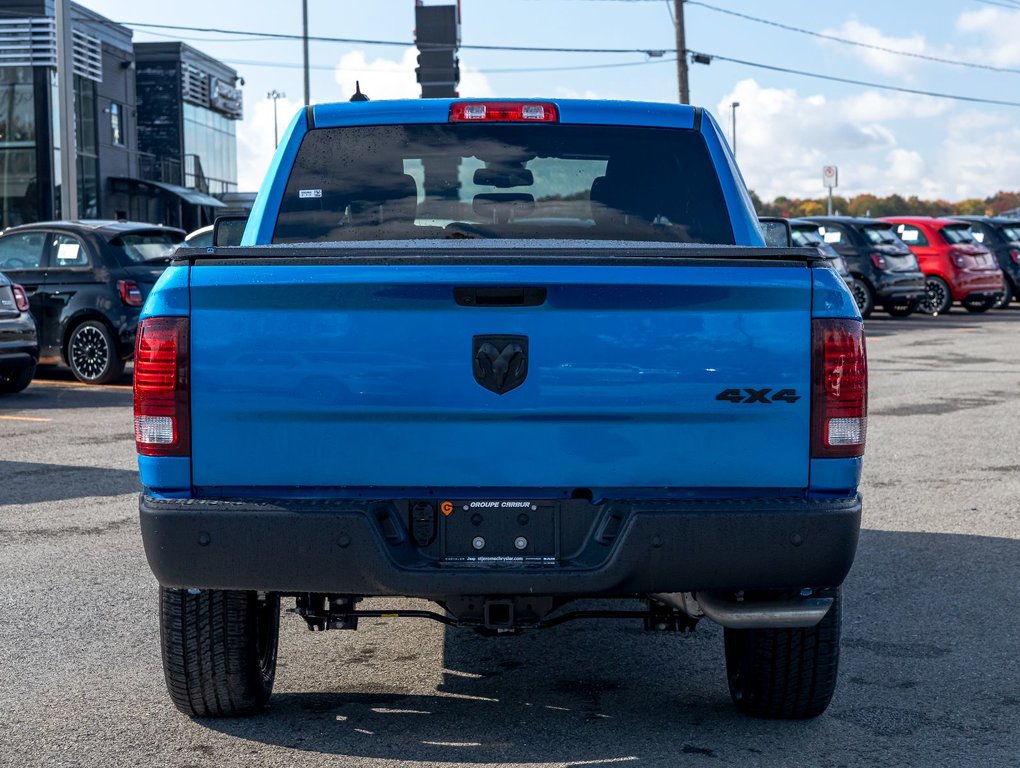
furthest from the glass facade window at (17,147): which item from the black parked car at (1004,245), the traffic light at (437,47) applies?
the traffic light at (437,47)

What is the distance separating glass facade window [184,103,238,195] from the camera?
176 feet

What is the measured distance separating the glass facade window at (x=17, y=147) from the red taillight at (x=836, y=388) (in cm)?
3771

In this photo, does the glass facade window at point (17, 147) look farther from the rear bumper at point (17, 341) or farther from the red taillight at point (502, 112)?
the red taillight at point (502, 112)

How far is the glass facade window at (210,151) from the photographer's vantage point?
53500 millimetres

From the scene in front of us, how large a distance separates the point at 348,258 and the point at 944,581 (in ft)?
12.7

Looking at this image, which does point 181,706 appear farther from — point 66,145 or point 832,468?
point 66,145

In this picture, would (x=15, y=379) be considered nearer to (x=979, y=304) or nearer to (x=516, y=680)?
(x=516, y=680)

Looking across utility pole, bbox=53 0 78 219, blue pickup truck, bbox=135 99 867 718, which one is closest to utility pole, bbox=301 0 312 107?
utility pole, bbox=53 0 78 219

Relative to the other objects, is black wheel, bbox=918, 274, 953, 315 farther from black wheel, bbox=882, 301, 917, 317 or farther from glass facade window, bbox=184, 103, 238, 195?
glass facade window, bbox=184, 103, 238, 195

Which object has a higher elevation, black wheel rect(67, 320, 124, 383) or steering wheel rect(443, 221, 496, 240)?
steering wheel rect(443, 221, 496, 240)

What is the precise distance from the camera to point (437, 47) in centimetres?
1750

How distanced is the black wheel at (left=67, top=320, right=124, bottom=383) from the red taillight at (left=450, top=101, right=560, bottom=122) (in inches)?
419

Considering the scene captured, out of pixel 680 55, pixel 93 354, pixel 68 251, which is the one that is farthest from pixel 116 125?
pixel 93 354

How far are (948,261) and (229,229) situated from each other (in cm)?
2475
